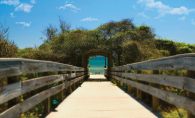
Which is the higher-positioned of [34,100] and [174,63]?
[174,63]

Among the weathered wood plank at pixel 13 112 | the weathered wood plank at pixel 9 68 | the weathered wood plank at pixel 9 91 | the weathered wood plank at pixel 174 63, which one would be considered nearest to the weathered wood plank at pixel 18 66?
the weathered wood plank at pixel 9 68

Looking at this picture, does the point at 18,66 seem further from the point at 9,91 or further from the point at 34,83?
the point at 34,83

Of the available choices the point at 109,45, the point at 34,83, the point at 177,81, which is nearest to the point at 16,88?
the point at 34,83

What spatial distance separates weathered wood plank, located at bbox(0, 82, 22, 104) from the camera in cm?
184

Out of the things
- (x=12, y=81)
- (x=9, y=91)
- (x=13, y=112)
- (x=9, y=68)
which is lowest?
(x=13, y=112)

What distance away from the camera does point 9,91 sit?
1.99 metres

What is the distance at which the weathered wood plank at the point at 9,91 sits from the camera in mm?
1836

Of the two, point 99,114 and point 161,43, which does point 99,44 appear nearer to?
point 161,43

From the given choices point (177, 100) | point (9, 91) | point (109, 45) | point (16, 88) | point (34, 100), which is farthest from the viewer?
point (109, 45)

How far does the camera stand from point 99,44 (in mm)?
16656

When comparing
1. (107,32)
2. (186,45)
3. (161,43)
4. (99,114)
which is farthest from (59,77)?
(186,45)

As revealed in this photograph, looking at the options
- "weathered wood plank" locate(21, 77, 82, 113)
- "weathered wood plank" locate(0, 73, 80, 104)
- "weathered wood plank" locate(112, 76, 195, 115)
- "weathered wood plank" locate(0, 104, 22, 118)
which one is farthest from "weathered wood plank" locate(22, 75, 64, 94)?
"weathered wood plank" locate(112, 76, 195, 115)

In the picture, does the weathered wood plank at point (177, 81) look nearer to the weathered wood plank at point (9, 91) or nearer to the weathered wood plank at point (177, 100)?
the weathered wood plank at point (177, 100)

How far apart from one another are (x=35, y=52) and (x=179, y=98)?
1220cm
